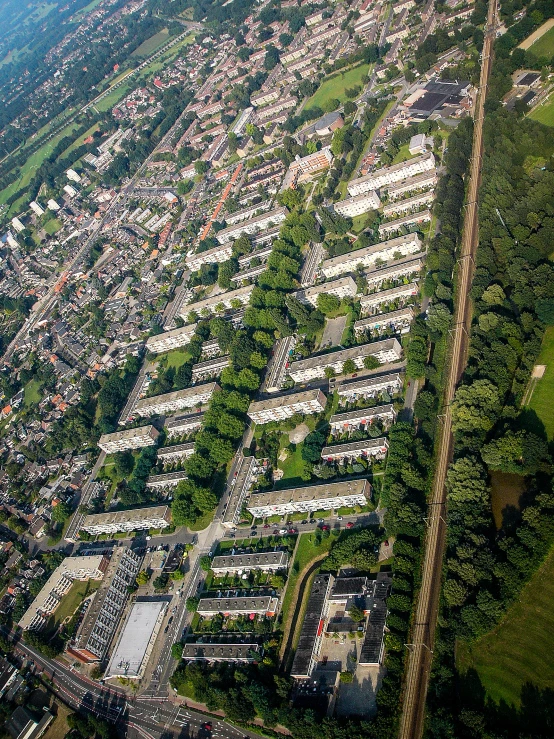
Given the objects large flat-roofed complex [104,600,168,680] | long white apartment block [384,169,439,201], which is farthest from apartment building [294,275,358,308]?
large flat-roofed complex [104,600,168,680]

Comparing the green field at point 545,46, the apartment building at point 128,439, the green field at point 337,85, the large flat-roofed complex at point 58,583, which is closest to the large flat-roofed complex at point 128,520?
the large flat-roofed complex at point 58,583

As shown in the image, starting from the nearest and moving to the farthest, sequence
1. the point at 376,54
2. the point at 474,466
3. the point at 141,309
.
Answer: the point at 474,466
the point at 141,309
the point at 376,54

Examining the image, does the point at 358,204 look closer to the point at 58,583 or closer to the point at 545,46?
the point at 545,46

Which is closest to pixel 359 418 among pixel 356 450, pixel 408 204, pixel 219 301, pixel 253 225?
pixel 356 450

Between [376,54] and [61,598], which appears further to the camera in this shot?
[376,54]

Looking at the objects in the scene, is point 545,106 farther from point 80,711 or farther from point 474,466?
point 80,711

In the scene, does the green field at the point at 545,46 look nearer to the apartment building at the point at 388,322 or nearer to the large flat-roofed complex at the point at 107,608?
the apartment building at the point at 388,322

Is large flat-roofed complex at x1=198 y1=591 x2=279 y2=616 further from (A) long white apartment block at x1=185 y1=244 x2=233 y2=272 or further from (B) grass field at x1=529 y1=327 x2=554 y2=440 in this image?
(A) long white apartment block at x1=185 y1=244 x2=233 y2=272

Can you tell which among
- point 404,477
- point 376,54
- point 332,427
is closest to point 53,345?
point 332,427

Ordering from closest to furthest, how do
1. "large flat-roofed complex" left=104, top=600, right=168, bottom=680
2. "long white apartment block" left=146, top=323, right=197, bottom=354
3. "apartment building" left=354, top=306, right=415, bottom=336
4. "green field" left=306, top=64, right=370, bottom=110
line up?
"large flat-roofed complex" left=104, top=600, right=168, bottom=680
"apartment building" left=354, top=306, right=415, bottom=336
"long white apartment block" left=146, top=323, right=197, bottom=354
"green field" left=306, top=64, right=370, bottom=110
